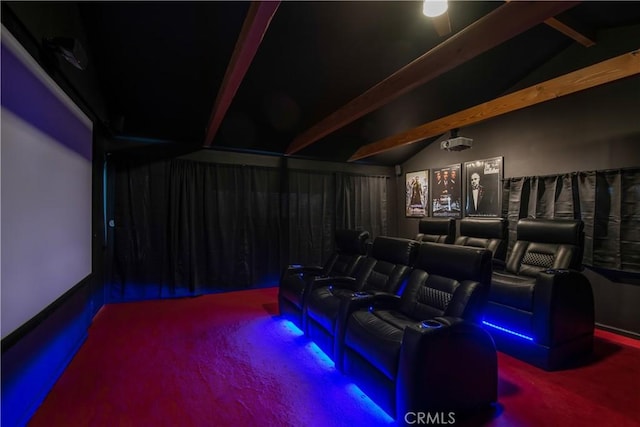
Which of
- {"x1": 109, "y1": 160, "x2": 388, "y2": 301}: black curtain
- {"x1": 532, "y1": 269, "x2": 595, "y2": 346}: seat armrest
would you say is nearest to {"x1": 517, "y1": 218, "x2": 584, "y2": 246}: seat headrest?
{"x1": 532, "y1": 269, "x2": 595, "y2": 346}: seat armrest

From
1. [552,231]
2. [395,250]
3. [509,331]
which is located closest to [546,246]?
[552,231]

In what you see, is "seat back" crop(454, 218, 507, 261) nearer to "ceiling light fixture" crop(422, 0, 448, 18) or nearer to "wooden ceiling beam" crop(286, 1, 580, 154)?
"wooden ceiling beam" crop(286, 1, 580, 154)

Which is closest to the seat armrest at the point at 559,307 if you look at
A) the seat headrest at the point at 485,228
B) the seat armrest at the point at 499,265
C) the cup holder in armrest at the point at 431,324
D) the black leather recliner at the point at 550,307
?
the black leather recliner at the point at 550,307

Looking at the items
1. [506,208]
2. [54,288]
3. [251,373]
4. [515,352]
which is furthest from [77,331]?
[506,208]

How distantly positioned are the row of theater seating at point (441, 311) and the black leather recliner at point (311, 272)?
0.01m

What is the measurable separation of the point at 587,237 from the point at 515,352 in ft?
5.95

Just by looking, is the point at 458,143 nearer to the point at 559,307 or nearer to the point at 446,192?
the point at 446,192

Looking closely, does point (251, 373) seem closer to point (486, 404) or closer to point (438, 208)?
point (486, 404)

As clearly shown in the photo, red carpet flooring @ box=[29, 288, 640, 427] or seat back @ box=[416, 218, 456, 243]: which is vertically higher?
seat back @ box=[416, 218, 456, 243]

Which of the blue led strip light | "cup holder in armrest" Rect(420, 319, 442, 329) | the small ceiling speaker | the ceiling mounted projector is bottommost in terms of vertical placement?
the blue led strip light

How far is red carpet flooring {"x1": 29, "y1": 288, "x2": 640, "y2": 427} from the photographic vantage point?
186 cm

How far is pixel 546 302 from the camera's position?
247cm

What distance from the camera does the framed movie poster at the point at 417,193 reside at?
5.83 m

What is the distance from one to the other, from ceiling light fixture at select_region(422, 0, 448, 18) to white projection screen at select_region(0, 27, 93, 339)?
2506 mm
